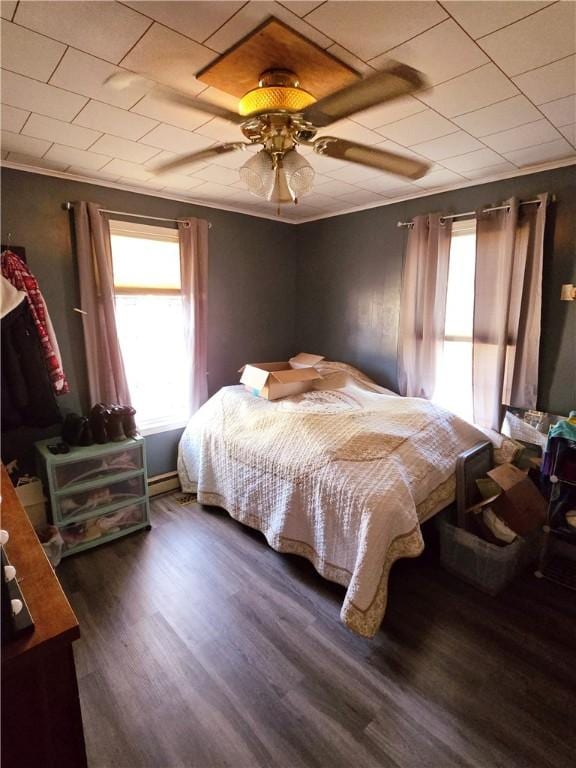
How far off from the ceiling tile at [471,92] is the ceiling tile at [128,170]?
1.72 m

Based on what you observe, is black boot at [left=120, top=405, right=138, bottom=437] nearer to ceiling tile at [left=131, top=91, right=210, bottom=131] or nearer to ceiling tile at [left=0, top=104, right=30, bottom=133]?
ceiling tile at [left=0, top=104, right=30, bottom=133]

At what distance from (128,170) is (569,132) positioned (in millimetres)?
2494

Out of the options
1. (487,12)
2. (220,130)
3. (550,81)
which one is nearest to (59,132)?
(220,130)

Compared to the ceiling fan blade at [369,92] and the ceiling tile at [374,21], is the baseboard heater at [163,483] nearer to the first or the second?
the ceiling fan blade at [369,92]

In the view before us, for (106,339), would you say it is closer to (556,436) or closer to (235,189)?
(235,189)

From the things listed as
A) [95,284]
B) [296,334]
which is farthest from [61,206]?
[296,334]

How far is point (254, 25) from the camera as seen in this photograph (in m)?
1.16

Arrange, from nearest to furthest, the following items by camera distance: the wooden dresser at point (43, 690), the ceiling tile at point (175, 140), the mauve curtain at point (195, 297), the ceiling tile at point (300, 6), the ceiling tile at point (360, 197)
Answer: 1. the wooden dresser at point (43, 690)
2. the ceiling tile at point (300, 6)
3. the ceiling tile at point (175, 140)
4. the ceiling tile at point (360, 197)
5. the mauve curtain at point (195, 297)

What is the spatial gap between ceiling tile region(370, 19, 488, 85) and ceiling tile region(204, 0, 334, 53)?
0.25m

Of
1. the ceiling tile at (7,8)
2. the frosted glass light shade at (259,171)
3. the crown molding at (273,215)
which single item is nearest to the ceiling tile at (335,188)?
the crown molding at (273,215)

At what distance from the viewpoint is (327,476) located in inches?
81.9

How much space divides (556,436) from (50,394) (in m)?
3.00

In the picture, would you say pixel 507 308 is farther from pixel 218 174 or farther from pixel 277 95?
pixel 218 174

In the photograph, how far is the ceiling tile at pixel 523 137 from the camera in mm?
1870
